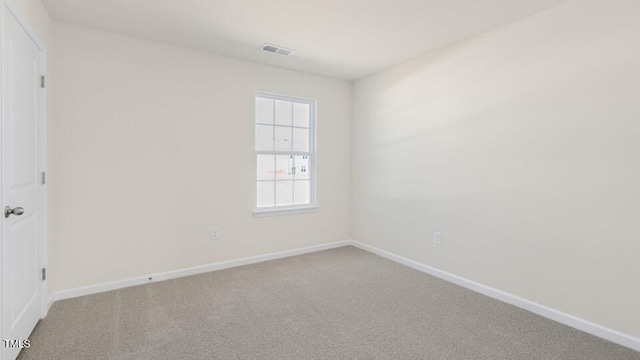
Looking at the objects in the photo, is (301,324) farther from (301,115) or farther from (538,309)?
(301,115)

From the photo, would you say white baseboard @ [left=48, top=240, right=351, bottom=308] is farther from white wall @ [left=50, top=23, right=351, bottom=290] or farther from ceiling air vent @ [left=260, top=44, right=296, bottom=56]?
ceiling air vent @ [left=260, top=44, right=296, bottom=56]

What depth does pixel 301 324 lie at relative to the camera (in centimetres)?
246

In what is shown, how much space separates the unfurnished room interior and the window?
0.03 m

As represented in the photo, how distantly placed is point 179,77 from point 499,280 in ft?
12.6

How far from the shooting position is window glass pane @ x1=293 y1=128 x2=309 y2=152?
14.4 feet

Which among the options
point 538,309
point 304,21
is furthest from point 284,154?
point 538,309

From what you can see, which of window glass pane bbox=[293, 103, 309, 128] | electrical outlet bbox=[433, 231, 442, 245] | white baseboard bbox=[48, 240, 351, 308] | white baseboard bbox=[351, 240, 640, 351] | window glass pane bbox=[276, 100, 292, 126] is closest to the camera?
white baseboard bbox=[351, 240, 640, 351]

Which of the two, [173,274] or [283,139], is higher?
[283,139]

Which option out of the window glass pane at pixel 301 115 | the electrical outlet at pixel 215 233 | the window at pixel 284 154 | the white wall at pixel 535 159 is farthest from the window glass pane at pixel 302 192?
the white wall at pixel 535 159

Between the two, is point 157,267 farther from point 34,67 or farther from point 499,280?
point 499,280

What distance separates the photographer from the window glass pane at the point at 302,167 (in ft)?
14.4

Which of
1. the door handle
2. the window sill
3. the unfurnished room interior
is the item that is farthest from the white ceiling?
the window sill

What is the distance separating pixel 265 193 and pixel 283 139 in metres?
0.77

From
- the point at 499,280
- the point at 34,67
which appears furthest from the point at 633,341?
the point at 34,67
